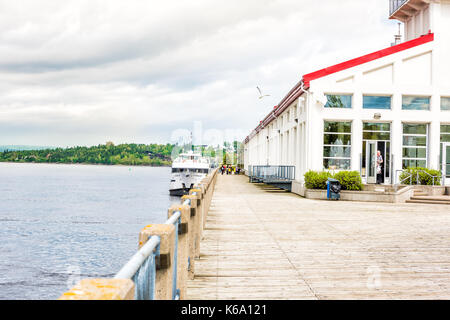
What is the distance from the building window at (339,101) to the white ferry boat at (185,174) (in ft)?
116

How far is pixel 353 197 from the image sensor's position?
19719 millimetres

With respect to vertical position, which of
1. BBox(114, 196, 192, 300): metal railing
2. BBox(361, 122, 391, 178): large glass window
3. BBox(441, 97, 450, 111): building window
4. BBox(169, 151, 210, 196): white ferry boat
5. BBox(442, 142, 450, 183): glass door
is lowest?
BBox(169, 151, 210, 196): white ferry boat

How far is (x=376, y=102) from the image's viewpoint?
2261cm

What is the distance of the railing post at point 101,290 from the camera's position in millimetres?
1773

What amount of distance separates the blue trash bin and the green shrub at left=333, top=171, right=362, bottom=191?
92cm

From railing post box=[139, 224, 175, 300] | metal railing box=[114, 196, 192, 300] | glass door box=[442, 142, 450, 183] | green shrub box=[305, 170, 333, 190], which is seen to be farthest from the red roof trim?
metal railing box=[114, 196, 192, 300]

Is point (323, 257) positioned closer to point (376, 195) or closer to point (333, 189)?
point (333, 189)

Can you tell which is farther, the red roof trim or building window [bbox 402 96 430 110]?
building window [bbox 402 96 430 110]

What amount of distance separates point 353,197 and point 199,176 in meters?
37.8

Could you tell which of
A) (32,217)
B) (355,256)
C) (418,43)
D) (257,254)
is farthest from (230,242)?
(32,217)

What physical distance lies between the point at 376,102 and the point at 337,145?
300 centimetres

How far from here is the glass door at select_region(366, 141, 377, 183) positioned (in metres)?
22.8

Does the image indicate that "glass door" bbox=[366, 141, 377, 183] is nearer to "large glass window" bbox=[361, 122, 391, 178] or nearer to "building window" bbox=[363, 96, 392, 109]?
"large glass window" bbox=[361, 122, 391, 178]
